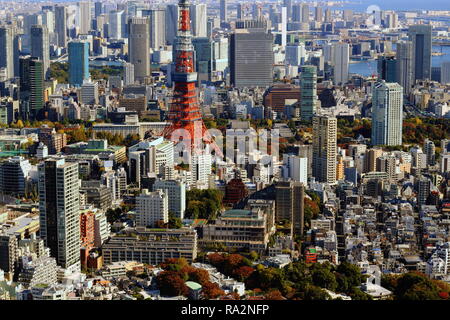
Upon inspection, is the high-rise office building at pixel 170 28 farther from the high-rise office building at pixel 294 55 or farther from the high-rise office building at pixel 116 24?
Result: the high-rise office building at pixel 294 55

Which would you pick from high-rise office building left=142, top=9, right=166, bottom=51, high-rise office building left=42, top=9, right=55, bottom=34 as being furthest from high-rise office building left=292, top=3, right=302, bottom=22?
high-rise office building left=42, top=9, right=55, bottom=34

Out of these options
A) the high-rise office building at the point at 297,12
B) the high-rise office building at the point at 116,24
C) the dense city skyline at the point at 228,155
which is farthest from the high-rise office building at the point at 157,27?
the high-rise office building at the point at 297,12

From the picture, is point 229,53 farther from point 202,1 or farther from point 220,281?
point 220,281

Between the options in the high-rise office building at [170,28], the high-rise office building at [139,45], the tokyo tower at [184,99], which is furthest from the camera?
the high-rise office building at [139,45]

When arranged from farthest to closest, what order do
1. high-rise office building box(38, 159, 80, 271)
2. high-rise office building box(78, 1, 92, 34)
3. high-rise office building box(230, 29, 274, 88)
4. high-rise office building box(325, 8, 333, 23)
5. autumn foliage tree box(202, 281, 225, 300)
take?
high-rise office building box(78, 1, 92, 34) → high-rise office building box(230, 29, 274, 88) → high-rise office building box(325, 8, 333, 23) → high-rise office building box(38, 159, 80, 271) → autumn foliage tree box(202, 281, 225, 300)

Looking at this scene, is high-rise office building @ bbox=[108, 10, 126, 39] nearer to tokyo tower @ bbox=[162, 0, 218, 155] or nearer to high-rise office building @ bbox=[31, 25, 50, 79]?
high-rise office building @ bbox=[31, 25, 50, 79]
